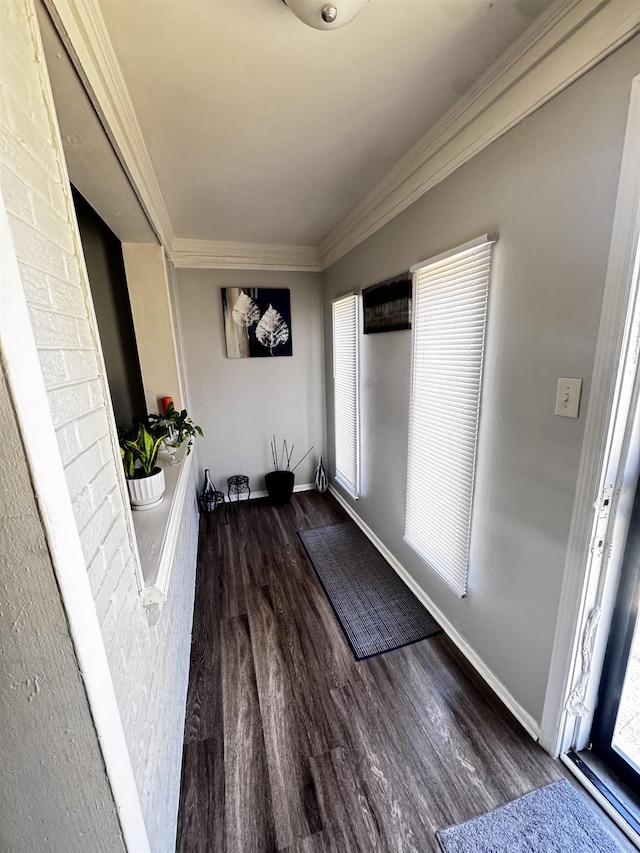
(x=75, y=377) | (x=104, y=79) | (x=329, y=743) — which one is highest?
(x=104, y=79)

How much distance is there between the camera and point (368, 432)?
2.59m

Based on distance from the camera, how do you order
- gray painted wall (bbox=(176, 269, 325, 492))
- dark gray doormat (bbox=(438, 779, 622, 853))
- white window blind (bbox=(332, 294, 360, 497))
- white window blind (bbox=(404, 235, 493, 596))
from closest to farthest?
dark gray doormat (bbox=(438, 779, 622, 853)) < white window blind (bbox=(404, 235, 493, 596)) < white window blind (bbox=(332, 294, 360, 497)) < gray painted wall (bbox=(176, 269, 325, 492))

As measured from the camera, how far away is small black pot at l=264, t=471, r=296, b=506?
3.35m

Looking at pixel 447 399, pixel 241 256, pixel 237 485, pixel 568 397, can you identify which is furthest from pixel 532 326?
pixel 237 485

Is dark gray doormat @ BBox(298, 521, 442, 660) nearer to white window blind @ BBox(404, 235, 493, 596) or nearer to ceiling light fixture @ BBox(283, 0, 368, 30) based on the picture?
white window blind @ BBox(404, 235, 493, 596)

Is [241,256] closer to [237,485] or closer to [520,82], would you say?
[237,485]

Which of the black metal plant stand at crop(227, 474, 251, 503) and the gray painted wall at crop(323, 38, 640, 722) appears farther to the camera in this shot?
the black metal plant stand at crop(227, 474, 251, 503)

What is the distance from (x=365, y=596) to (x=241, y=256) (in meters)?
2.94

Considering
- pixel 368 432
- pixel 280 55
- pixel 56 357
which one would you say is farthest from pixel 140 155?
pixel 368 432

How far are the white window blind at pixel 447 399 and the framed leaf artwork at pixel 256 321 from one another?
1.68 metres

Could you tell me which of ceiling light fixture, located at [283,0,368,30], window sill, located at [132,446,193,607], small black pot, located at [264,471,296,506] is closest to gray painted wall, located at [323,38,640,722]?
ceiling light fixture, located at [283,0,368,30]

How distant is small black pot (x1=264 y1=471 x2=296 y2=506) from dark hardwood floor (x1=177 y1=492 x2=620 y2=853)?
1.40 metres

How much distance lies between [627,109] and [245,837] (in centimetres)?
243

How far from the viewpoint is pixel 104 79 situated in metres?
1.03
